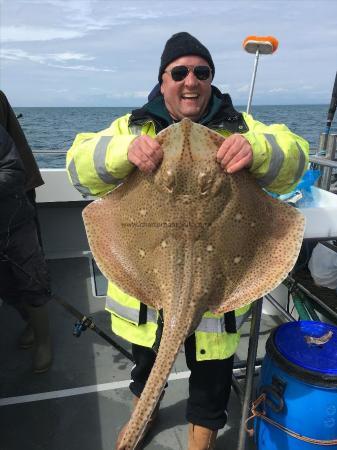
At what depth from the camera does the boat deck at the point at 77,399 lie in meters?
2.87

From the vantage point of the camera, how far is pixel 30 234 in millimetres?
3480

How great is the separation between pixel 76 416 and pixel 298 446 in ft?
5.79

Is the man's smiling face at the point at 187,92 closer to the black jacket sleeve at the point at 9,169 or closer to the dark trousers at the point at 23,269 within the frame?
the black jacket sleeve at the point at 9,169

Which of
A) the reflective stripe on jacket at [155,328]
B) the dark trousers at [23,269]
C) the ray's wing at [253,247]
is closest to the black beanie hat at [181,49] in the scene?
the ray's wing at [253,247]

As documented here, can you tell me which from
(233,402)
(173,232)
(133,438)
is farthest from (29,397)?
(173,232)

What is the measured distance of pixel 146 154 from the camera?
66.2 inches

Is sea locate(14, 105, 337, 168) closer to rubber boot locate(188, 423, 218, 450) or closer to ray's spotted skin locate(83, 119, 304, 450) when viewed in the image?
ray's spotted skin locate(83, 119, 304, 450)

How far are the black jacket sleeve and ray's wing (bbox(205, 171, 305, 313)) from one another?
2155mm

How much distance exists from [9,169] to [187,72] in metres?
1.83

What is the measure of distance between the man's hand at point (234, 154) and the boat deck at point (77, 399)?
2.28m

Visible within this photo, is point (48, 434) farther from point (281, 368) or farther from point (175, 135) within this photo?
point (175, 135)

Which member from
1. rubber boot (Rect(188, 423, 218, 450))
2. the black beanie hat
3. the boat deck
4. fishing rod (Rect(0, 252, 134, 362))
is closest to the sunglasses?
the black beanie hat

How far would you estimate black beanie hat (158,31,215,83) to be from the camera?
219cm

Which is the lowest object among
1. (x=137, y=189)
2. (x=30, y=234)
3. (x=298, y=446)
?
(x=298, y=446)
